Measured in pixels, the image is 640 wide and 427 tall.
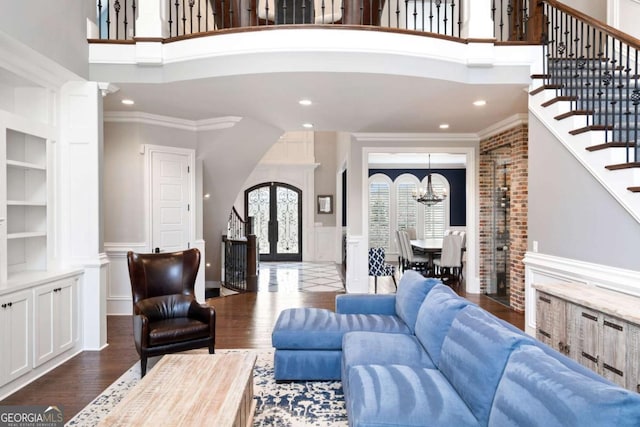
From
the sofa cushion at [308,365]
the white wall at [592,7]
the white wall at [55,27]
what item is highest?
the white wall at [592,7]

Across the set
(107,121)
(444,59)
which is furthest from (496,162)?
(107,121)

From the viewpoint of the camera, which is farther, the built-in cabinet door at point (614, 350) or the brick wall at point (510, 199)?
the brick wall at point (510, 199)

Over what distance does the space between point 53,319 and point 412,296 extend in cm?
315

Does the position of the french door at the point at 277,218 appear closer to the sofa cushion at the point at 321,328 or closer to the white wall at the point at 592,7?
the white wall at the point at 592,7

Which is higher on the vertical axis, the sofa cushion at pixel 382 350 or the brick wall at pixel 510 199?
the brick wall at pixel 510 199

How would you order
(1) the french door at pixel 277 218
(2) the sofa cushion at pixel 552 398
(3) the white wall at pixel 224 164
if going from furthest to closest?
1. (1) the french door at pixel 277 218
2. (3) the white wall at pixel 224 164
3. (2) the sofa cushion at pixel 552 398

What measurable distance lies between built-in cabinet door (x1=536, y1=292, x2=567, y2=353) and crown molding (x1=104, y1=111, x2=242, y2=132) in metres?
4.33

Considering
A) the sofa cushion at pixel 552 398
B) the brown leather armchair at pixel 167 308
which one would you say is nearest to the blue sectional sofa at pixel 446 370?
the sofa cushion at pixel 552 398

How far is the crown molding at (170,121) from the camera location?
211 inches

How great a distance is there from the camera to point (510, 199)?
5742 mm

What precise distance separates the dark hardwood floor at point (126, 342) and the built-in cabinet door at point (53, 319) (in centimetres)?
19

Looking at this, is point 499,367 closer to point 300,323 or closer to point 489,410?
point 489,410

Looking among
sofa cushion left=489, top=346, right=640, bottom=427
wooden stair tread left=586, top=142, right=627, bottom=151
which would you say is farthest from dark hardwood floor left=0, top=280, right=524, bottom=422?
sofa cushion left=489, top=346, right=640, bottom=427

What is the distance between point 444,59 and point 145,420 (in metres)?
3.84
